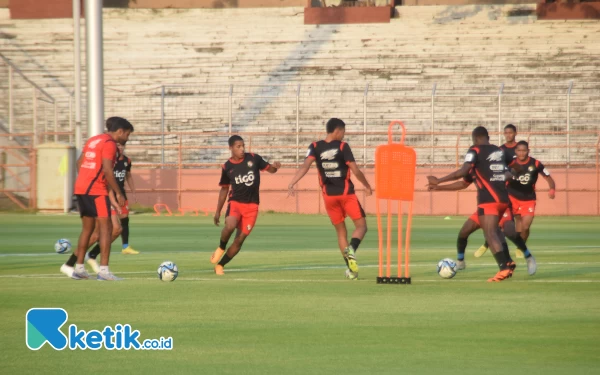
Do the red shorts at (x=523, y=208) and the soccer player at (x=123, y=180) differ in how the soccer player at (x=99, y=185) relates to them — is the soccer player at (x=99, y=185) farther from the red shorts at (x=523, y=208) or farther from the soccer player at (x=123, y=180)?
the red shorts at (x=523, y=208)

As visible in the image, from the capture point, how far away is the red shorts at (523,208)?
18547 mm

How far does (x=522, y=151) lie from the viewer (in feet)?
61.0

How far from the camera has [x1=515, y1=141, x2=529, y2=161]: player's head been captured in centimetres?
1858

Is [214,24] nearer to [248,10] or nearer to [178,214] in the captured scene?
[248,10]

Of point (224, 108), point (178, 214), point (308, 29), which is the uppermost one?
point (308, 29)

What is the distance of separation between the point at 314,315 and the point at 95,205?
4.58 metres

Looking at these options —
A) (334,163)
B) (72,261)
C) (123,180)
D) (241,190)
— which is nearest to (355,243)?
(334,163)

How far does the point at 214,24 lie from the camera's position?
47781 mm

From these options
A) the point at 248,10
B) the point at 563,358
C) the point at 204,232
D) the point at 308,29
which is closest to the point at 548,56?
the point at 308,29

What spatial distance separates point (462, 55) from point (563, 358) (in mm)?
36140

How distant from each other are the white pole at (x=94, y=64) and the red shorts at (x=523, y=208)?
16.0m

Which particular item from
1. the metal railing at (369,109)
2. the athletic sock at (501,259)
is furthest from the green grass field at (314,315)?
the metal railing at (369,109)

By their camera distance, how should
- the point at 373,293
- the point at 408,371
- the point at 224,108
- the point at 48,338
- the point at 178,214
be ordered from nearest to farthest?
the point at 408,371 → the point at 48,338 → the point at 373,293 → the point at 178,214 → the point at 224,108

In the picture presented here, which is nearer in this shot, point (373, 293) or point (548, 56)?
point (373, 293)
